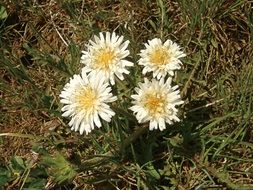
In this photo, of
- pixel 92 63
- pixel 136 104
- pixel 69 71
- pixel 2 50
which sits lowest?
pixel 136 104

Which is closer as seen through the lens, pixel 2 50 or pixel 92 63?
pixel 92 63

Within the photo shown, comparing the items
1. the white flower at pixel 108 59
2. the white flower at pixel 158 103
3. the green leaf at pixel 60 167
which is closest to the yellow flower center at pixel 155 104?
the white flower at pixel 158 103

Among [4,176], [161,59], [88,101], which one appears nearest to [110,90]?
[88,101]

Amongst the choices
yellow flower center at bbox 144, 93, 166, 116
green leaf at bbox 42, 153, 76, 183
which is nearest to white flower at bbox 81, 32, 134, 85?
yellow flower center at bbox 144, 93, 166, 116

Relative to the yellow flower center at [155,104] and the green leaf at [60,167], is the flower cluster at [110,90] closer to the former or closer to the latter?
the yellow flower center at [155,104]

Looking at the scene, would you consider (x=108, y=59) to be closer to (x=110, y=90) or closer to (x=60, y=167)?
(x=110, y=90)

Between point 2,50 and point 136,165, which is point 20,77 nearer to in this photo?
point 2,50

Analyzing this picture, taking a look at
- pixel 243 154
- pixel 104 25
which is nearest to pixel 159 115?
pixel 243 154

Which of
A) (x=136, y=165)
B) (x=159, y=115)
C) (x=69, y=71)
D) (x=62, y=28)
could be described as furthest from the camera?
(x=62, y=28)
